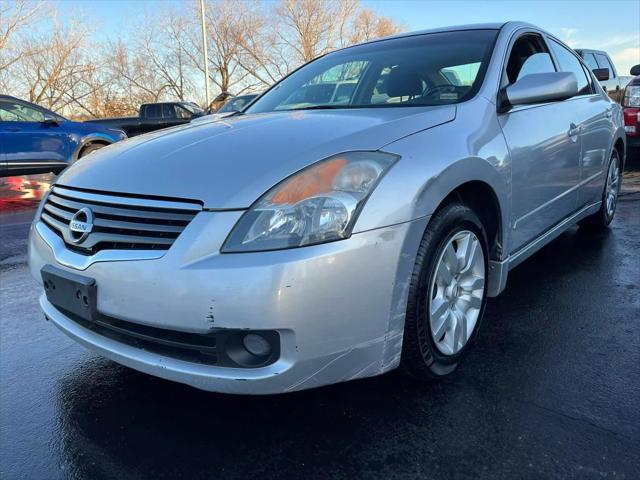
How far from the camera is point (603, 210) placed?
4.36m

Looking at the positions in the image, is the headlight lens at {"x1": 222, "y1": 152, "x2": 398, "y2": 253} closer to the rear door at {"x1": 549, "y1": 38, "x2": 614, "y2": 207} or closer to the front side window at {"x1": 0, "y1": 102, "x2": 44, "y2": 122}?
the rear door at {"x1": 549, "y1": 38, "x2": 614, "y2": 207}

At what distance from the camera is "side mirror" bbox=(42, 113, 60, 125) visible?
29.8 ft

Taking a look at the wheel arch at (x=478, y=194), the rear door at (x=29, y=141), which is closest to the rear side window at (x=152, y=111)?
the rear door at (x=29, y=141)

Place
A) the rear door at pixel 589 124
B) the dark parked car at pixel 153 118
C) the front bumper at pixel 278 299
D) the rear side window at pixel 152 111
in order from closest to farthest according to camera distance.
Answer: the front bumper at pixel 278 299 → the rear door at pixel 589 124 → the dark parked car at pixel 153 118 → the rear side window at pixel 152 111

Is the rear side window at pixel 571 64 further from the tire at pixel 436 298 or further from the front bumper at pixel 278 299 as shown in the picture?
the front bumper at pixel 278 299

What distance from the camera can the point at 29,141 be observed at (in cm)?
884

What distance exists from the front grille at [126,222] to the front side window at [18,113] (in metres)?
8.13

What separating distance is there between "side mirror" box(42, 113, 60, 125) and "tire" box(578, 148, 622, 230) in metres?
8.50

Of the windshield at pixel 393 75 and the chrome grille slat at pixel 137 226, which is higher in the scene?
the windshield at pixel 393 75

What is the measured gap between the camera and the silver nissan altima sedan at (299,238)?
1642mm

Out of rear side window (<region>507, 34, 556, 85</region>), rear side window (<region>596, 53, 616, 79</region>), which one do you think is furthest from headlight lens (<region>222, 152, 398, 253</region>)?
rear side window (<region>596, 53, 616, 79</region>)

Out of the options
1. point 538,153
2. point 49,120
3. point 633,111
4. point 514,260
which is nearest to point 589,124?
point 538,153

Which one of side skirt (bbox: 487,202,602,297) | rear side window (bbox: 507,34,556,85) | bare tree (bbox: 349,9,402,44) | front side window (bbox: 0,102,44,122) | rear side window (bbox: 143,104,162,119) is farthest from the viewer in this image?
bare tree (bbox: 349,9,402,44)

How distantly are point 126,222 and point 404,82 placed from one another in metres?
1.73
